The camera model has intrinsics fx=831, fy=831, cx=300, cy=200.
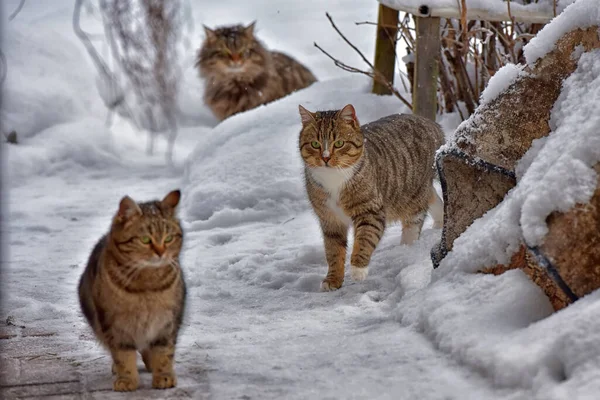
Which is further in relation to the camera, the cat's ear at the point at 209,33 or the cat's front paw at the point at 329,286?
the cat's ear at the point at 209,33

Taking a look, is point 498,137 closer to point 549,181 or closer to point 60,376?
point 549,181

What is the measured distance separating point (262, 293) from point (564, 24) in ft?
6.56

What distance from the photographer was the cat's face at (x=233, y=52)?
27.1 feet

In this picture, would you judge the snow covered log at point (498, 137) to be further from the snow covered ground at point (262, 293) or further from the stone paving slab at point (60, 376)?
the stone paving slab at point (60, 376)

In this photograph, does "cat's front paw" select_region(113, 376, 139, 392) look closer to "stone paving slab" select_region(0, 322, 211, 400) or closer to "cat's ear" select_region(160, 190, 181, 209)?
"stone paving slab" select_region(0, 322, 211, 400)

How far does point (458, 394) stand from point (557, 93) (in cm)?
152

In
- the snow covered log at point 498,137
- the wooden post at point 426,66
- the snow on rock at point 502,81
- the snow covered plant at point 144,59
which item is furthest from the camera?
the snow covered plant at point 144,59

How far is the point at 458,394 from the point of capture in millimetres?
2623

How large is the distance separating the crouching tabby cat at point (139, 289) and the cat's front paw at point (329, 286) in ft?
4.68

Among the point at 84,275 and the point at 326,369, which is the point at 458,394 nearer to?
the point at 326,369

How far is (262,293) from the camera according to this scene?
14.4ft

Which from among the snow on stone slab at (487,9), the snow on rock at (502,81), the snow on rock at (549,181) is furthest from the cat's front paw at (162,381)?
the snow on stone slab at (487,9)

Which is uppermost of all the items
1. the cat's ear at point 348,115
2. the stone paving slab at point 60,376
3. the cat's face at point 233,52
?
the cat's ear at point 348,115

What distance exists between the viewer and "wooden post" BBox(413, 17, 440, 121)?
5637 millimetres
